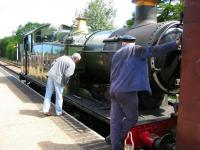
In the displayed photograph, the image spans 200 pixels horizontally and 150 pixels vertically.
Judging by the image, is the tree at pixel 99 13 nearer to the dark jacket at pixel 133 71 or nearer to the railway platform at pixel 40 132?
the railway platform at pixel 40 132

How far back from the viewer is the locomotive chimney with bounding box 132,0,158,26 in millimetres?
6621

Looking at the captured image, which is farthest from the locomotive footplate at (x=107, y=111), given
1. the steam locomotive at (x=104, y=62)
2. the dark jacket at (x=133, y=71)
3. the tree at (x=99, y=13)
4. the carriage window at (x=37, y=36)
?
the tree at (x=99, y=13)

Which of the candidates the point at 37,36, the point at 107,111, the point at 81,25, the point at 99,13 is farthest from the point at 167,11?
the point at 99,13

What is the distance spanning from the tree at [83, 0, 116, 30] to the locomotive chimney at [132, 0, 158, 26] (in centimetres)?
3040

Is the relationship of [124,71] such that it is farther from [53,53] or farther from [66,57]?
[53,53]

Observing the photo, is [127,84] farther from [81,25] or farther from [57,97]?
[81,25]

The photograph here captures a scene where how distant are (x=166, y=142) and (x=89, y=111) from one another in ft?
8.28

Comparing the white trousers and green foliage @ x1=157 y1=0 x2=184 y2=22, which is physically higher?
green foliage @ x1=157 y1=0 x2=184 y2=22

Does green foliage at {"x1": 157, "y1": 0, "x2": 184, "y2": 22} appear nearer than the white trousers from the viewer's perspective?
No

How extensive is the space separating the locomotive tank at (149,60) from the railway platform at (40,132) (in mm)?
945

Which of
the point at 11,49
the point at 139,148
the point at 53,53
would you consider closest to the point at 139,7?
the point at 139,148

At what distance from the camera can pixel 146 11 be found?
6.63m

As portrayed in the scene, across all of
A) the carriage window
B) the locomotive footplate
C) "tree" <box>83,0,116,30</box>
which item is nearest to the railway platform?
the locomotive footplate

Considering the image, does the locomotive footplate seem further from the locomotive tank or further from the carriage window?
the carriage window
